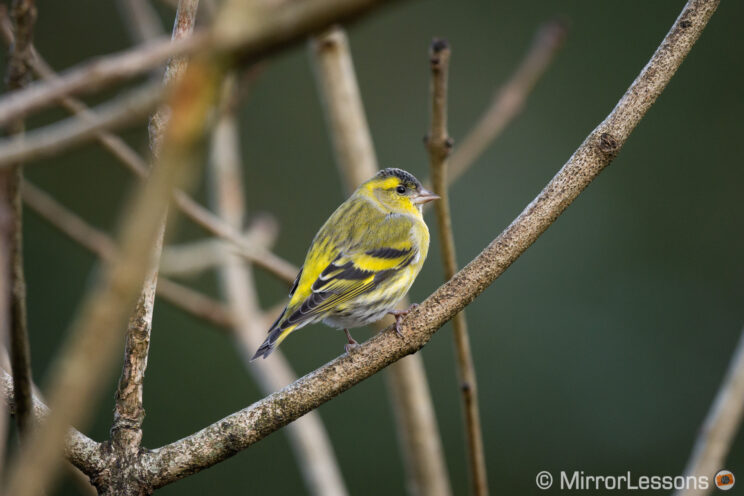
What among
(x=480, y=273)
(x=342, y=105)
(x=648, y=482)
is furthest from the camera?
(x=648, y=482)

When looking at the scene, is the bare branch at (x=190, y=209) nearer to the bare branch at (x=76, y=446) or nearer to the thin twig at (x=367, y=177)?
the thin twig at (x=367, y=177)

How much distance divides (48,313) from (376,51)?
4.39 meters

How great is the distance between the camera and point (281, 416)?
178 centimetres

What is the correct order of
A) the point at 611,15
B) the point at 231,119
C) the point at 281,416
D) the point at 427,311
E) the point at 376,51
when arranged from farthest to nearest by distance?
the point at 376,51, the point at 611,15, the point at 231,119, the point at 427,311, the point at 281,416

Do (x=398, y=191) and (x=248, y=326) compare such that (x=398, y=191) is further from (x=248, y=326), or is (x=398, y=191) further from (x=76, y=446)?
(x=76, y=446)

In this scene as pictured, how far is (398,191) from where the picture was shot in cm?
426

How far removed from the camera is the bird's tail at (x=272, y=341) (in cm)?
286

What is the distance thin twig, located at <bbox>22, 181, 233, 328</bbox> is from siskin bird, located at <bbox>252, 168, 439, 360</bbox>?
315 mm

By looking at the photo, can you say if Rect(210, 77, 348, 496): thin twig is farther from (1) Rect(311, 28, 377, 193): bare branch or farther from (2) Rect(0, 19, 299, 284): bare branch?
(1) Rect(311, 28, 377, 193): bare branch

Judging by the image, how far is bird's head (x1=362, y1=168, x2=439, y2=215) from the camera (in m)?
4.20

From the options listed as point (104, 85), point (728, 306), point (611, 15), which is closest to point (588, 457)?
point (728, 306)

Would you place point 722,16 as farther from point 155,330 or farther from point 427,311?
→ point 427,311

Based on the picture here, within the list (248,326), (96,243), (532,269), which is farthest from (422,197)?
(532,269)

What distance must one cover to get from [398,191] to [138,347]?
2578 millimetres
